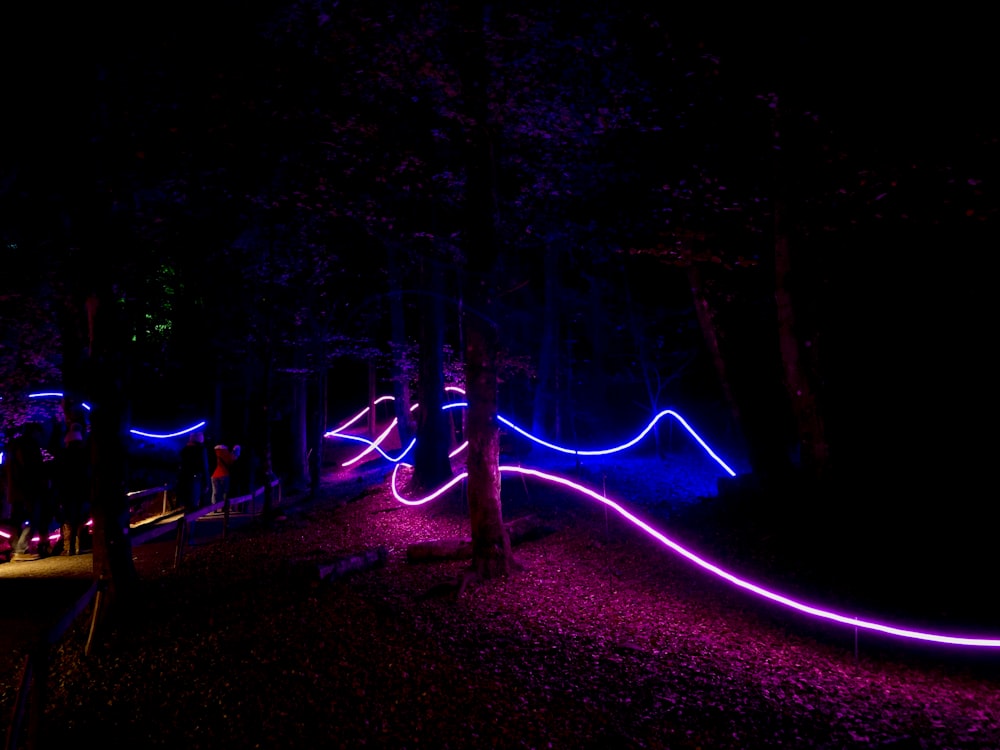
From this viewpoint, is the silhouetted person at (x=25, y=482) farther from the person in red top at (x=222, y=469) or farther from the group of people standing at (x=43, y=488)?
the person in red top at (x=222, y=469)

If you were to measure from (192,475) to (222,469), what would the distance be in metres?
0.61

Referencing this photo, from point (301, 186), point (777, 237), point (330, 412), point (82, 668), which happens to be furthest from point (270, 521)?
point (330, 412)

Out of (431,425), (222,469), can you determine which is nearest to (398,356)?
(431,425)

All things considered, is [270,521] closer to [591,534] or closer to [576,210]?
[591,534]

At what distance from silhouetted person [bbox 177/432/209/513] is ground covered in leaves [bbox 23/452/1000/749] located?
4.77 m

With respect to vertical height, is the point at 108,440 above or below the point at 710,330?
below

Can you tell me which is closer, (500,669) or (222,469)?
(500,669)

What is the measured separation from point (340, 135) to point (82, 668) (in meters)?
9.28

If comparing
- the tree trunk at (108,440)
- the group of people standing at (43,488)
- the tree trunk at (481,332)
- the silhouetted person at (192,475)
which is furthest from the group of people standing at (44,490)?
the tree trunk at (481,332)

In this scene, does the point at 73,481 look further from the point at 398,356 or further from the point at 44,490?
the point at 398,356

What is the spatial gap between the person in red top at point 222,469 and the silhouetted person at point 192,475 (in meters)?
0.29

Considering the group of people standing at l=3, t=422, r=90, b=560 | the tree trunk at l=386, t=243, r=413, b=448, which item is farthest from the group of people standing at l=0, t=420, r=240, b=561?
the tree trunk at l=386, t=243, r=413, b=448

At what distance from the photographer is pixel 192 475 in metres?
12.8

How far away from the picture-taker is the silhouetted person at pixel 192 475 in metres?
12.8
